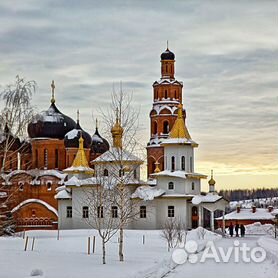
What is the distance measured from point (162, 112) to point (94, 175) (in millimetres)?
16713

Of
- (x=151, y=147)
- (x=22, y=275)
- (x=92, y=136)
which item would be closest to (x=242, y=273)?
(x=22, y=275)

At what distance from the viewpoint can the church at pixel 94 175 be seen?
1873 inches

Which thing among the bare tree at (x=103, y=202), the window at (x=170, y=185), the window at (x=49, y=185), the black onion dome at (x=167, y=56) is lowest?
the bare tree at (x=103, y=202)

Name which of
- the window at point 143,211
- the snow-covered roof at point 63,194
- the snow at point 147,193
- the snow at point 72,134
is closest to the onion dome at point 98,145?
the snow at point 72,134

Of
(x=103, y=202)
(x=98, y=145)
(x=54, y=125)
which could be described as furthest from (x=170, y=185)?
(x=103, y=202)

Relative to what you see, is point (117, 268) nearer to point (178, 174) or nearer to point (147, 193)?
point (147, 193)

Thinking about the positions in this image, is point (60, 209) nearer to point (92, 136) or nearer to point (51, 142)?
point (51, 142)

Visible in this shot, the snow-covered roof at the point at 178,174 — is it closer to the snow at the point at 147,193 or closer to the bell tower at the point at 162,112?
the snow at the point at 147,193

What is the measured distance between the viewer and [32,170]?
57.4m

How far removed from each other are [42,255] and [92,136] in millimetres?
42169

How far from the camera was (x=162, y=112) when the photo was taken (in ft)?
202

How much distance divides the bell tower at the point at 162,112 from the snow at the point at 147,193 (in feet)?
41.8

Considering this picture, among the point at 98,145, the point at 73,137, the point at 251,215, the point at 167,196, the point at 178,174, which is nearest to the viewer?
the point at 167,196

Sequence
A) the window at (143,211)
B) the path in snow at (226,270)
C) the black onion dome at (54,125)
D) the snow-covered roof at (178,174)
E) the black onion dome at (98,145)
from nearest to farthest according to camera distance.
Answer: the path in snow at (226,270), the snow-covered roof at (178,174), the window at (143,211), the black onion dome at (54,125), the black onion dome at (98,145)
